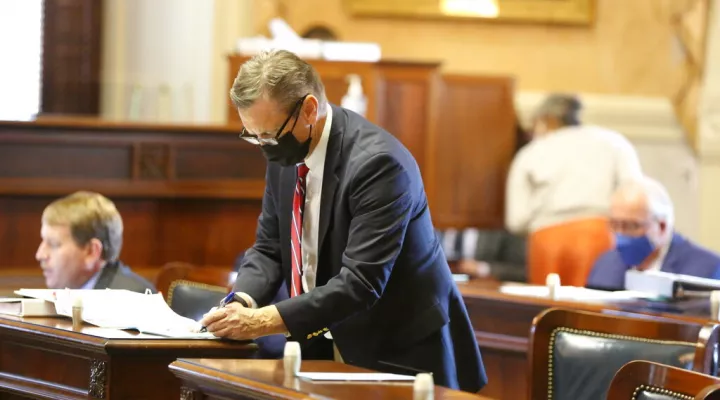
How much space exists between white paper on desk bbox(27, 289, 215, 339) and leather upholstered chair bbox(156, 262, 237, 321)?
64 cm

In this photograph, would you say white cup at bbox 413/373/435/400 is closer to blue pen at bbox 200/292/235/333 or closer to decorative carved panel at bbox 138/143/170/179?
blue pen at bbox 200/292/235/333

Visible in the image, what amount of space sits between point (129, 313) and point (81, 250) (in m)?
0.80

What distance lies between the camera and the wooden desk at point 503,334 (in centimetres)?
480

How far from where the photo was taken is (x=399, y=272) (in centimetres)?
326

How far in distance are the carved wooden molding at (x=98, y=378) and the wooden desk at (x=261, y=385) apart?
1.00 feet

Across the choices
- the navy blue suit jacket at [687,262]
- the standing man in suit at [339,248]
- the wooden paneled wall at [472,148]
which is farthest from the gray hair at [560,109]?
the standing man in suit at [339,248]

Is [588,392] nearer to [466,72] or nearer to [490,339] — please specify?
[490,339]

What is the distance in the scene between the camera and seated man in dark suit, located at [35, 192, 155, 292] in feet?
13.3

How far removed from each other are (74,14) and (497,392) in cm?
601

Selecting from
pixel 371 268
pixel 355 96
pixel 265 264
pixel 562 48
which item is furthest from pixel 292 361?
pixel 562 48

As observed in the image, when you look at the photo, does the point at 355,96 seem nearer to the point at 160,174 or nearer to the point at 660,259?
the point at 160,174

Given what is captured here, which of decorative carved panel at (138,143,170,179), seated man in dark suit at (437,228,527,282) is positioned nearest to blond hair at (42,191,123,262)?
decorative carved panel at (138,143,170,179)

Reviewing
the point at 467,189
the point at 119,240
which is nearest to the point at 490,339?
the point at 119,240

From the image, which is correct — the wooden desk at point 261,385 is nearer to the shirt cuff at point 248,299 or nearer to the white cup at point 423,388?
the white cup at point 423,388
